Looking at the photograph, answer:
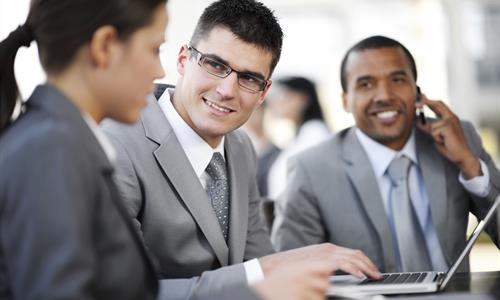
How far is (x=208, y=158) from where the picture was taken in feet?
5.95

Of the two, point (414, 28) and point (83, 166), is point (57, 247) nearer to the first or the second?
point (83, 166)

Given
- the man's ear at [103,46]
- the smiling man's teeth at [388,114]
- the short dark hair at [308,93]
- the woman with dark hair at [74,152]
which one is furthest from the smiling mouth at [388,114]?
the short dark hair at [308,93]

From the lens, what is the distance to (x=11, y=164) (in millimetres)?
897

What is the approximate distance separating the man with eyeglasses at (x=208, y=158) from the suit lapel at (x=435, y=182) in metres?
0.52

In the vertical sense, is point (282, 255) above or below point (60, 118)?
below

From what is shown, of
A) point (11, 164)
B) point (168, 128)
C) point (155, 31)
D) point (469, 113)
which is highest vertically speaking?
point (155, 31)

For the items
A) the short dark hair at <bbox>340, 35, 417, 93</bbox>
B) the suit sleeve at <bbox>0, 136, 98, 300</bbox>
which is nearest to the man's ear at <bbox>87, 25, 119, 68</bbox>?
the suit sleeve at <bbox>0, 136, 98, 300</bbox>

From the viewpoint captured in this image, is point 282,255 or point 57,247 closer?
point 57,247

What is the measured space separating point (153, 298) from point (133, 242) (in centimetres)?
10

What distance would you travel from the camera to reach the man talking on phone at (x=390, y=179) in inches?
82.6

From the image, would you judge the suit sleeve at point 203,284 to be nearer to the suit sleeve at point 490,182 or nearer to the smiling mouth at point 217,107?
the smiling mouth at point 217,107

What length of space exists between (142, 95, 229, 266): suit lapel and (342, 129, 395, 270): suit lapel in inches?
22.9

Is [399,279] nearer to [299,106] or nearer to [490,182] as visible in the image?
[490,182]

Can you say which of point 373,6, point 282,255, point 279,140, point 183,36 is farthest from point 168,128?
point 373,6
